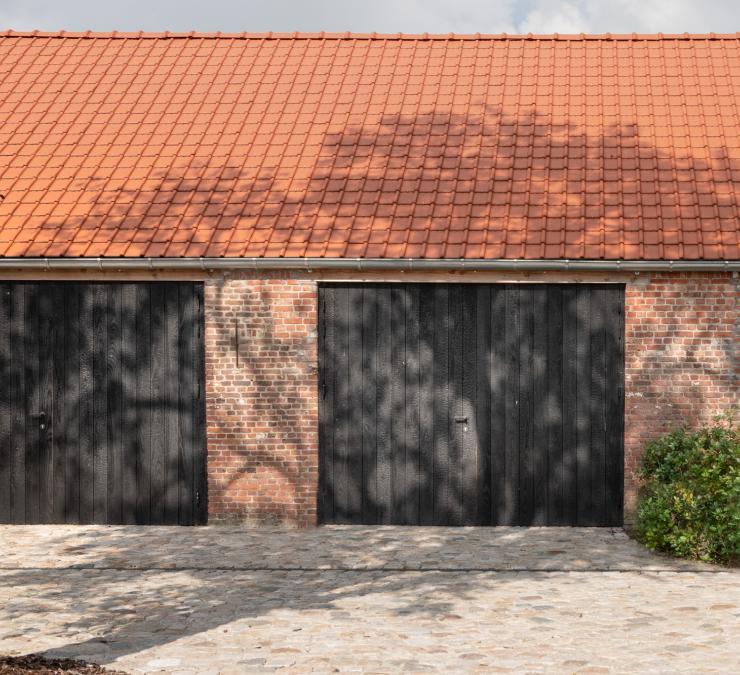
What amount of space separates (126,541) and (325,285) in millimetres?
3146

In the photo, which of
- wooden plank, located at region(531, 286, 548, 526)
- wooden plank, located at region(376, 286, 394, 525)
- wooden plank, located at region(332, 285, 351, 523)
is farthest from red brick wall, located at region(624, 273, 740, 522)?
wooden plank, located at region(332, 285, 351, 523)

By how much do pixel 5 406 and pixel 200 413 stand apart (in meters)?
2.04

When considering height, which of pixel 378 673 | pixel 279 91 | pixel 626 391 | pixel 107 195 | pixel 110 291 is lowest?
→ pixel 378 673

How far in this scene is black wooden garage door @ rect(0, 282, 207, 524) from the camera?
12.4m

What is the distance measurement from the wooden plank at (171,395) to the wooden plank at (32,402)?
1335 millimetres

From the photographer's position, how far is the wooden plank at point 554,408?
39.9 ft

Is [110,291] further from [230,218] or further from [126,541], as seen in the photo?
[126,541]

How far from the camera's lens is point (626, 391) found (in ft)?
39.3

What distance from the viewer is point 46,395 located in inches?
494

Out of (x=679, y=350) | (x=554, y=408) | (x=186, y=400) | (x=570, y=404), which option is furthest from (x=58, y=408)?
(x=679, y=350)

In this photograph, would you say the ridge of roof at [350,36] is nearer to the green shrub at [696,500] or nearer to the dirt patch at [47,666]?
the green shrub at [696,500]

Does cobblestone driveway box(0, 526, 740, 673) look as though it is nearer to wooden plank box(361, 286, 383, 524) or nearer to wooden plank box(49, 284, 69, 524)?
wooden plank box(361, 286, 383, 524)

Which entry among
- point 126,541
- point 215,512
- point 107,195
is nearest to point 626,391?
point 215,512

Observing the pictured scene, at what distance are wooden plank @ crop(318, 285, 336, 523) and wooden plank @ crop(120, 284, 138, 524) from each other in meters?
1.90
